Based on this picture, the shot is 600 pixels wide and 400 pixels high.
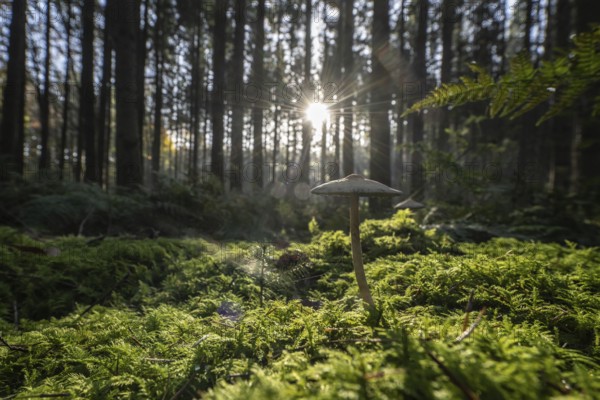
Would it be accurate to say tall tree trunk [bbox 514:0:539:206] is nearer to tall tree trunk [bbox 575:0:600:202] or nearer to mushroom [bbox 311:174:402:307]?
tall tree trunk [bbox 575:0:600:202]

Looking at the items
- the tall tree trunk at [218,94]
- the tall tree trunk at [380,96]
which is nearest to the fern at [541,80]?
the tall tree trunk at [380,96]

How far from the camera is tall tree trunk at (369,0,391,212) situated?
957cm

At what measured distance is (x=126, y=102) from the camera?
8.61 meters

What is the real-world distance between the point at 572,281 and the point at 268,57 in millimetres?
28586

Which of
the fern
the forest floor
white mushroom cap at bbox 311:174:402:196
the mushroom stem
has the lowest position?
the forest floor

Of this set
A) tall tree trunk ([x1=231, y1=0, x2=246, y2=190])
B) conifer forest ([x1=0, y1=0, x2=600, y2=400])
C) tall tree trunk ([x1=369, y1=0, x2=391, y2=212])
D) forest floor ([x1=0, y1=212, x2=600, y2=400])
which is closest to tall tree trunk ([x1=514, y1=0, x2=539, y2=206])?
tall tree trunk ([x1=369, y1=0, x2=391, y2=212])

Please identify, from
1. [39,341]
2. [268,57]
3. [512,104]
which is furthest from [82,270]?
[268,57]

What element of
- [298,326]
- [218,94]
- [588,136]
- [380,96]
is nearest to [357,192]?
[298,326]

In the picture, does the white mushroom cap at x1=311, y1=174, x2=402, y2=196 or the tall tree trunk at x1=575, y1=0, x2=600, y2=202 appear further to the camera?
the tall tree trunk at x1=575, y1=0, x2=600, y2=202

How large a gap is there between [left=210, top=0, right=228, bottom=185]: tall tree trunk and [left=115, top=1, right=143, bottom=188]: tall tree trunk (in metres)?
3.67

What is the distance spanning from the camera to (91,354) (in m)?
1.86

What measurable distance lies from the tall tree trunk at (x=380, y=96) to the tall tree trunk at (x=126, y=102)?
265 inches

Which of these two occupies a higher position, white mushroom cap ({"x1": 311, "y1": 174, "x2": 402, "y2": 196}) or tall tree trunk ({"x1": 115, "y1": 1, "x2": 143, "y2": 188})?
tall tree trunk ({"x1": 115, "y1": 1, "x2": 143, "y2": 188})

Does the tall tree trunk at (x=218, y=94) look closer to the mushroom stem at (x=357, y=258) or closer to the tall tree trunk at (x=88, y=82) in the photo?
the tall tree trunk at (x=88, y=82)
